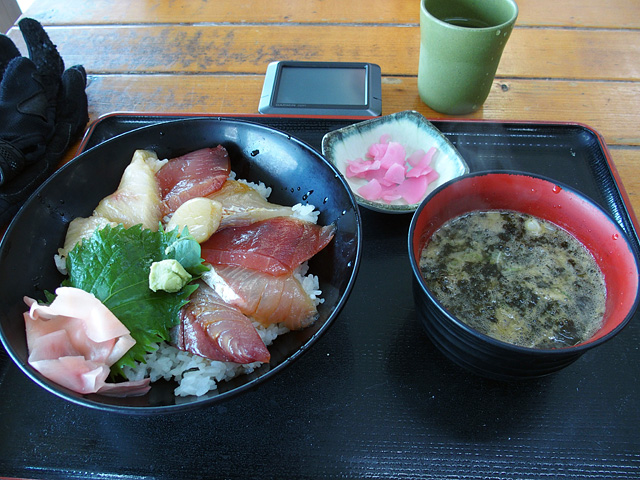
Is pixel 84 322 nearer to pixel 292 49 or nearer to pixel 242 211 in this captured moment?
pixel 242 211

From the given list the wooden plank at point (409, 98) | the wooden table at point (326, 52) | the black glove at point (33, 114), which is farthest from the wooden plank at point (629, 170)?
the black glove at point (33, 114)

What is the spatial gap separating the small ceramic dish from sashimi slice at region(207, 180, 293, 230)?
27 centimetres

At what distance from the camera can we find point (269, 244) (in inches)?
48.8

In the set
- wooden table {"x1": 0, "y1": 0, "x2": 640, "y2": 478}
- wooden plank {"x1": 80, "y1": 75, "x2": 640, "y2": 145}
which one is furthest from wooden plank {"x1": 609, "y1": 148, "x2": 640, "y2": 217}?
wooden plank {"x1": 80, "y1": 75, "x2": 640, "y2": 145}

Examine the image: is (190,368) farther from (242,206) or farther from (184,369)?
(242,206)

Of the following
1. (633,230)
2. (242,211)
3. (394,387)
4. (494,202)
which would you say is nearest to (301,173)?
(242,211)

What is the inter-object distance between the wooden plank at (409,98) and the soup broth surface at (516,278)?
0.92m

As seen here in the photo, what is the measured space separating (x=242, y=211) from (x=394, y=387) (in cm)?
64

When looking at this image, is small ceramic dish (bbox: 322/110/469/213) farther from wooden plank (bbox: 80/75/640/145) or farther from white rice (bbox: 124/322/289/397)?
white rice (bbox: 124/322/289/397)

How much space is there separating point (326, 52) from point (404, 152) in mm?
941

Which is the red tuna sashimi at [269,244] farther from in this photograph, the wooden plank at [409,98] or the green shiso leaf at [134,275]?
the wooden plank at [409,98]

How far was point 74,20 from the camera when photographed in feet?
8.25

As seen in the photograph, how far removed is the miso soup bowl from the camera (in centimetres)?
93

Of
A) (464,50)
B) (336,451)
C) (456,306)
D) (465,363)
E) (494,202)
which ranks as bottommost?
(336,451)
